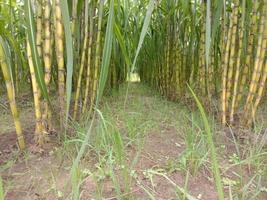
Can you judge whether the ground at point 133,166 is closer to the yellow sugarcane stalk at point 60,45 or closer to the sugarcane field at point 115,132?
the sugarcane field at point 115,132

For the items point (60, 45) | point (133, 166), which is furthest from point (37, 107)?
point (133, 166)

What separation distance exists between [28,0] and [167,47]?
1.26 metres

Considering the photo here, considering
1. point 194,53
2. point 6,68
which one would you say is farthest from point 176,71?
point 6,68

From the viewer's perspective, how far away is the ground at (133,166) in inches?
31.5

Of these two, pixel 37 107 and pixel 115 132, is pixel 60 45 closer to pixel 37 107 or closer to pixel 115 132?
pixel 37 107

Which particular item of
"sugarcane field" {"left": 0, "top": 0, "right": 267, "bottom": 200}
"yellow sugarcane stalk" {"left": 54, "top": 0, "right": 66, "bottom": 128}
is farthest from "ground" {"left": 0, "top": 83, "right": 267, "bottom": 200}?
"yellow sugarcane stalk" {"left": 54, "top": 0, "right": 66, "bottom": 128}

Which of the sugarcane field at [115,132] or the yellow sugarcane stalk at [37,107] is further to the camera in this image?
the yellow sugarcane stalk at [37,107]

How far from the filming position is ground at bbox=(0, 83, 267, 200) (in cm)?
80

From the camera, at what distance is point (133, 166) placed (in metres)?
0.87

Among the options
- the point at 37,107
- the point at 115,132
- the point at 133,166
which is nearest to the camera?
the point at 115,132

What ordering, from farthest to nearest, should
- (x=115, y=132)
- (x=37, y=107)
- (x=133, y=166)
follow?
(x=37, y=107) < (x=133, y=166) < (x=115, y=132)

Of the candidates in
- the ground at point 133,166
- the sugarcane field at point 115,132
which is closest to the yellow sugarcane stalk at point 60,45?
the sugarcane field at point 115,132

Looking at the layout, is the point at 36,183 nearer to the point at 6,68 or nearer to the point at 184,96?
the point at 6,68

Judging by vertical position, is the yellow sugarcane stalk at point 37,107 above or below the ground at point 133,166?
above
